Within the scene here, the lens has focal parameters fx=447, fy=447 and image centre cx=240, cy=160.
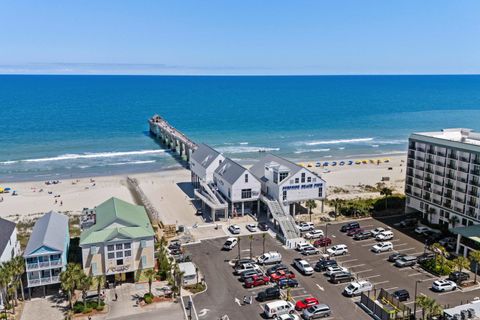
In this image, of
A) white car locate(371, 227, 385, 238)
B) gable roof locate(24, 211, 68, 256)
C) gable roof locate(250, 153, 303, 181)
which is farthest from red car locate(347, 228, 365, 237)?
gable roof locate(24, 211, 68, 256)

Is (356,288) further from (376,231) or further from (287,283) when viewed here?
(376,231)

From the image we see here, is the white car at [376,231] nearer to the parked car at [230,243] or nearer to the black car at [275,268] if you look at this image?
the black car at [275,268]

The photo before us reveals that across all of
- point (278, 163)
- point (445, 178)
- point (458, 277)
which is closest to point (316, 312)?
point (458, 277)

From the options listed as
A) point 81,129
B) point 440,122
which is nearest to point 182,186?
point 81,129

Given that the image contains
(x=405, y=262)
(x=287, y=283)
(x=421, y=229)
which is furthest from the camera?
(x=421, y=229)

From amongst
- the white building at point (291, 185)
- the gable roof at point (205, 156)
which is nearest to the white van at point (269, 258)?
the white building at point (291, 185)
